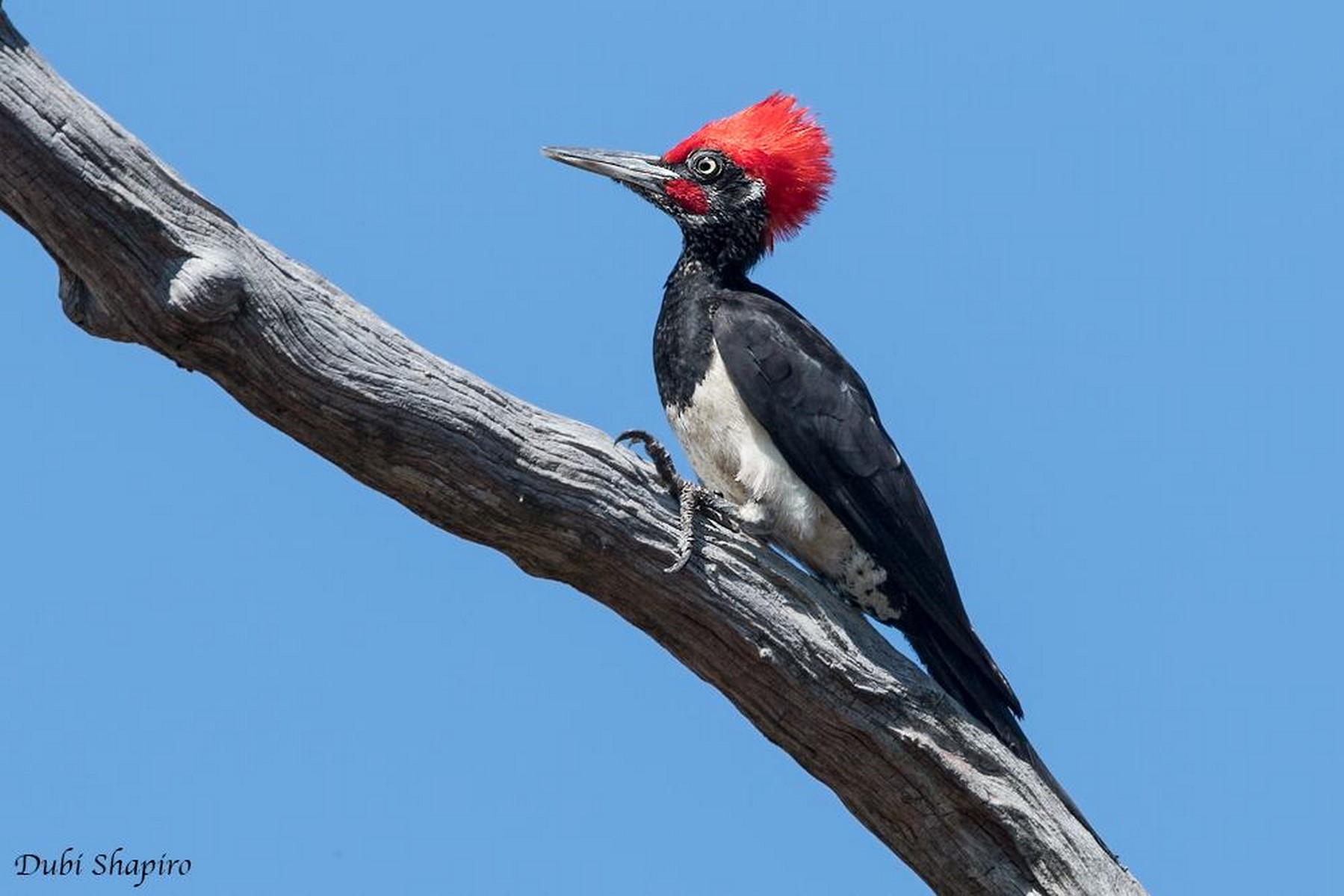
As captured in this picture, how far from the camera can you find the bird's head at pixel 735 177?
564 cm

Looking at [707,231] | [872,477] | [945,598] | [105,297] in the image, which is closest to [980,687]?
[945,598]

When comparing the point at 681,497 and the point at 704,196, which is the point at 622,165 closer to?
the point at 704,196

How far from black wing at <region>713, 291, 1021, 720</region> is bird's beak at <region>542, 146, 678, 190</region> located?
0.88 meters

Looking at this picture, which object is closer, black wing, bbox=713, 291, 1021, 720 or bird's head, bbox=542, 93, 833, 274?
black wing, bbox=713, 291, 1021, 720

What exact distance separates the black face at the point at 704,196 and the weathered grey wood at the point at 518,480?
1464mm

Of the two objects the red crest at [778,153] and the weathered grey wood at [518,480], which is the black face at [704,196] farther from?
the weathered grey wood at [518,480]

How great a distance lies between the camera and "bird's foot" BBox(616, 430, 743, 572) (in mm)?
4316

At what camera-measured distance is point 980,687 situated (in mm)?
4797

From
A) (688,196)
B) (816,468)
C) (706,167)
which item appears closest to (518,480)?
(816,468)

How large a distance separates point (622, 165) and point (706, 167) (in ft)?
1.00

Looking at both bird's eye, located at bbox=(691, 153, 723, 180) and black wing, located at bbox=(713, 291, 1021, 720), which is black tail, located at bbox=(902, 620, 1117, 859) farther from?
bird's eye, located at bbox=(691, 153, 723, 180)

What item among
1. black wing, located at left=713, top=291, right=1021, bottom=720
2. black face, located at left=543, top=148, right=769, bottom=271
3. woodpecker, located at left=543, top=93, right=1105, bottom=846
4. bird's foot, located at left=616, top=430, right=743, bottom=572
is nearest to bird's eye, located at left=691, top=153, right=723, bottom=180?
black face, located at left=543, top=148, right=769, bottom=271

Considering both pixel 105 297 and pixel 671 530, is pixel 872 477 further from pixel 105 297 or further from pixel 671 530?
pixel 105 297

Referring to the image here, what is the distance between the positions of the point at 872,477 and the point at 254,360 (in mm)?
1941
